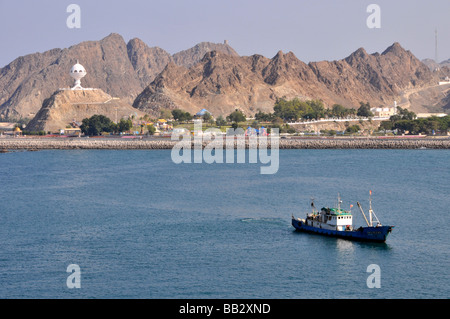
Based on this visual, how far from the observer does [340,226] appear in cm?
6844

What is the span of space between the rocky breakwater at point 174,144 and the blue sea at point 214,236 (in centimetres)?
5443

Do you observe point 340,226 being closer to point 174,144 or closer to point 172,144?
point 172,144

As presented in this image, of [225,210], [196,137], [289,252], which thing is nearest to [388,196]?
[225,210]

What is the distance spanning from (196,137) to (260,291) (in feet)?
461

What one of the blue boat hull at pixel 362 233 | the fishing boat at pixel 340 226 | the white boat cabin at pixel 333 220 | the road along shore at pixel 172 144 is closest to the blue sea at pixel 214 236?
the blue boat hull at pixel 362 233

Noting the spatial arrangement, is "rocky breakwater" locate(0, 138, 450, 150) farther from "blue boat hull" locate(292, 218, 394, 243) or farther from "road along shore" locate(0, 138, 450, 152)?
"blue boat hull" locate(292, 218, 394, 243)

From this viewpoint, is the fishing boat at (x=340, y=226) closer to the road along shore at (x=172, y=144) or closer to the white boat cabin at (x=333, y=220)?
the white boat cabin at (x=333, y=220)

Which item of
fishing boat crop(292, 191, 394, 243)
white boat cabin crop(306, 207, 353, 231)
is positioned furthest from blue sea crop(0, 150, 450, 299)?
white boat cabin crop(306, 207, 353, 231)

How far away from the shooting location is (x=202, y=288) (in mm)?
51656

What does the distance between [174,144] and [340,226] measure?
389ft

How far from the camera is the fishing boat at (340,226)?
65.6 m

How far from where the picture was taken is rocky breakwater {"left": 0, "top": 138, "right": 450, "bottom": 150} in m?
177

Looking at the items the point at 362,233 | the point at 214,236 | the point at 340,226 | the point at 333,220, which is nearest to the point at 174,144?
the point at 214,236

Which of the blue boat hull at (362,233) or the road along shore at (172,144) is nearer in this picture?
the blue boat hull at (362,233)
